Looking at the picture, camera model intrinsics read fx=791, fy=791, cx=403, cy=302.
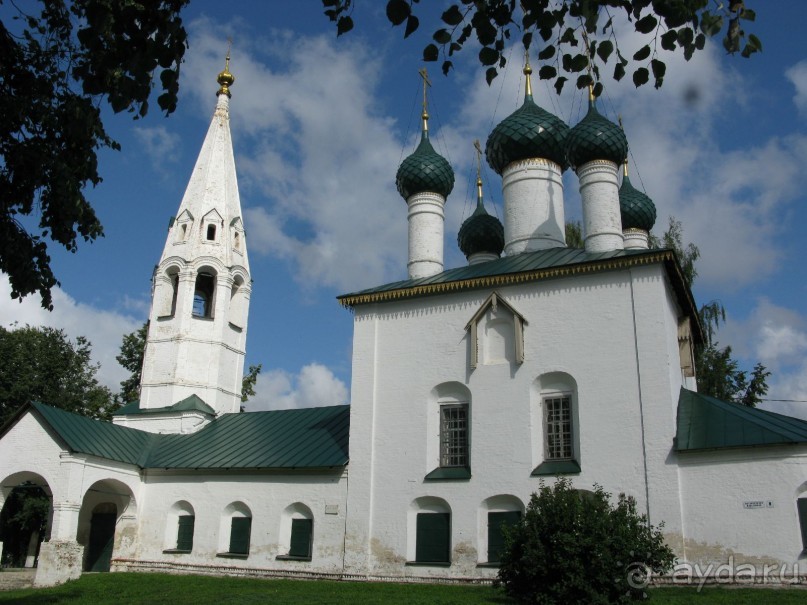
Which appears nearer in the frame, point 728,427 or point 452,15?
point 452,15

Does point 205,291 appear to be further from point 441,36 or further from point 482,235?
point 441,36

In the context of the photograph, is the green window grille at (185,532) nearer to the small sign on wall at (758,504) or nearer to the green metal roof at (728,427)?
the green metal roof at (728,427)

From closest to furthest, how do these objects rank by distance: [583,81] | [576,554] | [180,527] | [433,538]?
[583,81], [576,554], [433,538], [180,527]

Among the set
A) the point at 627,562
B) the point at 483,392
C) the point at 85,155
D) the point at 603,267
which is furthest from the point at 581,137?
the point at 85,155

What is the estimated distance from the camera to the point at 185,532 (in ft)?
55.1

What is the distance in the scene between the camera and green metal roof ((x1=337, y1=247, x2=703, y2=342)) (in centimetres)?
1362

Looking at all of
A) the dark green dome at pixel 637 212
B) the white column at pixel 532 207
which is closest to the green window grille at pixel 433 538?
the white column at pixel 532 207

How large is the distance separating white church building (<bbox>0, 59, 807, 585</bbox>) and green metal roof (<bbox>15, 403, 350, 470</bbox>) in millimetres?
70

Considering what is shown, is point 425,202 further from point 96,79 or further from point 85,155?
point 96,79

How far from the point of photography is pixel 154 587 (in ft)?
44.3

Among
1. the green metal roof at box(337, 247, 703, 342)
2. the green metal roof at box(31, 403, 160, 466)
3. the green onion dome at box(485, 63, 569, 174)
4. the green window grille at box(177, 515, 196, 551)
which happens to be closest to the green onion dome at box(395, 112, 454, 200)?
the green onion dome at box(485, 63, 569, 174)

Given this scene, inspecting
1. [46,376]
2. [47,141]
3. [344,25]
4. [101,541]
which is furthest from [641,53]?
[46,376]

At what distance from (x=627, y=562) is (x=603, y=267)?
588cm

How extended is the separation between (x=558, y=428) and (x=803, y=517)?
3.93 meters
